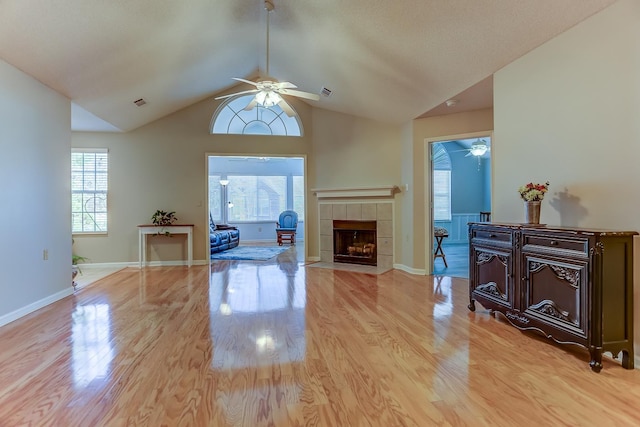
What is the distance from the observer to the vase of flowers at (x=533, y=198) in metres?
2.86

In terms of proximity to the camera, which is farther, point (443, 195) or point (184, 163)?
point (443, 195)

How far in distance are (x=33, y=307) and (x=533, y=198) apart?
17.0ft

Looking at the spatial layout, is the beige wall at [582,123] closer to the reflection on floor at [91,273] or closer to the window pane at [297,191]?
the reflection on floor at [91,273]

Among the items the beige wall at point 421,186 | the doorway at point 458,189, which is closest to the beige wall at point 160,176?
the beige wall at point 421,186

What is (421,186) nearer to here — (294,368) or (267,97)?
(267,97)

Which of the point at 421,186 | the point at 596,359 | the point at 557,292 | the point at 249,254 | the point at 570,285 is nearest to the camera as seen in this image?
the point at 596,359

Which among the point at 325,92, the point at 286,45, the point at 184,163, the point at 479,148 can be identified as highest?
the point at 286,45

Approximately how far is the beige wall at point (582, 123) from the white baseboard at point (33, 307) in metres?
5.18

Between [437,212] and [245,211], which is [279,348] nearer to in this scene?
[437,212]

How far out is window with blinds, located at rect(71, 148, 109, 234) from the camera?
6.31 m

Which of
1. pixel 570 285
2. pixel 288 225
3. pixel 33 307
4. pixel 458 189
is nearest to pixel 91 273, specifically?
pixel 33 307

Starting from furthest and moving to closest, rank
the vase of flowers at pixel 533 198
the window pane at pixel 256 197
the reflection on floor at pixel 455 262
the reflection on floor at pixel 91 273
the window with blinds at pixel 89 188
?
the window pane at pixel 256 197, the window with blinds at pixel 89 188, the reflection on floor at pixel 455 262, the reflection on floor at pixel 91 273, the vase of flowers at pixel 533 198

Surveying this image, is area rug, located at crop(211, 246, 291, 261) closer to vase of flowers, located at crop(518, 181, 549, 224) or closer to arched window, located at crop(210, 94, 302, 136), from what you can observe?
arched window, located at crop(210, 94, 302, 136)

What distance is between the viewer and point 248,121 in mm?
6902
